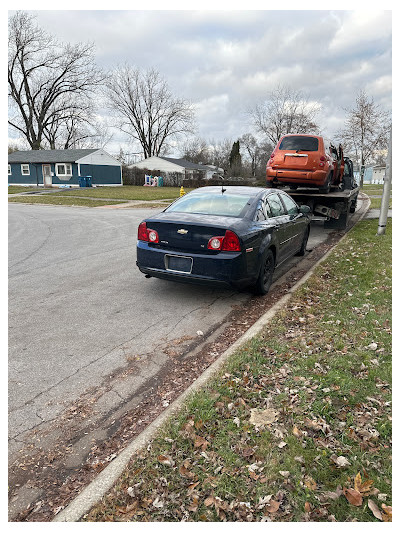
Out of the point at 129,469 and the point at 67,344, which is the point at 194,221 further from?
the point at 129,469

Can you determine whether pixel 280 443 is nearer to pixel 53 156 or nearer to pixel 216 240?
pixel 216 240

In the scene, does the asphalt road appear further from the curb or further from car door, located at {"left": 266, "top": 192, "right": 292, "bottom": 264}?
car door, located at {"left": 266, "top": 192, "right": 292, "bottom": 264}

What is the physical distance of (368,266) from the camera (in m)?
6.91

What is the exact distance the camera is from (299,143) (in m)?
10.8

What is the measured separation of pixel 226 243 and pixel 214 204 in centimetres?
106

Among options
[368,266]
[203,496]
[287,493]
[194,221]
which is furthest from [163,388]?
[368,266]

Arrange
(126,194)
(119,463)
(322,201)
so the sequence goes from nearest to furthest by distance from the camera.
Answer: (119,463) → (322,201) → (126,194)

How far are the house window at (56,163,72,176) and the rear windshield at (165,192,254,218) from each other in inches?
1536

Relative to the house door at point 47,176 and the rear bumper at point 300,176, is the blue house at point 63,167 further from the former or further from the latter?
the rear bumper at point 300,176

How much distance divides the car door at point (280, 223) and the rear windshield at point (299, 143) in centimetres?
468

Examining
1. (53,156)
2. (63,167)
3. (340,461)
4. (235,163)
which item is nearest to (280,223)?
(340,461)

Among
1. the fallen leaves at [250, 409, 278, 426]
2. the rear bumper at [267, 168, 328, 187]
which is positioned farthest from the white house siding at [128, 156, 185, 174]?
the fallen leaves at [250, 409, 278, 426]

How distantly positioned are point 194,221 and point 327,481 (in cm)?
348

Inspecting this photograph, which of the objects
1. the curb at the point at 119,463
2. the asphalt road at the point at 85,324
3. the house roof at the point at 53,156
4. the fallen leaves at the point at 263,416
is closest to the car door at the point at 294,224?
the asphalt road at the point at 85,324
